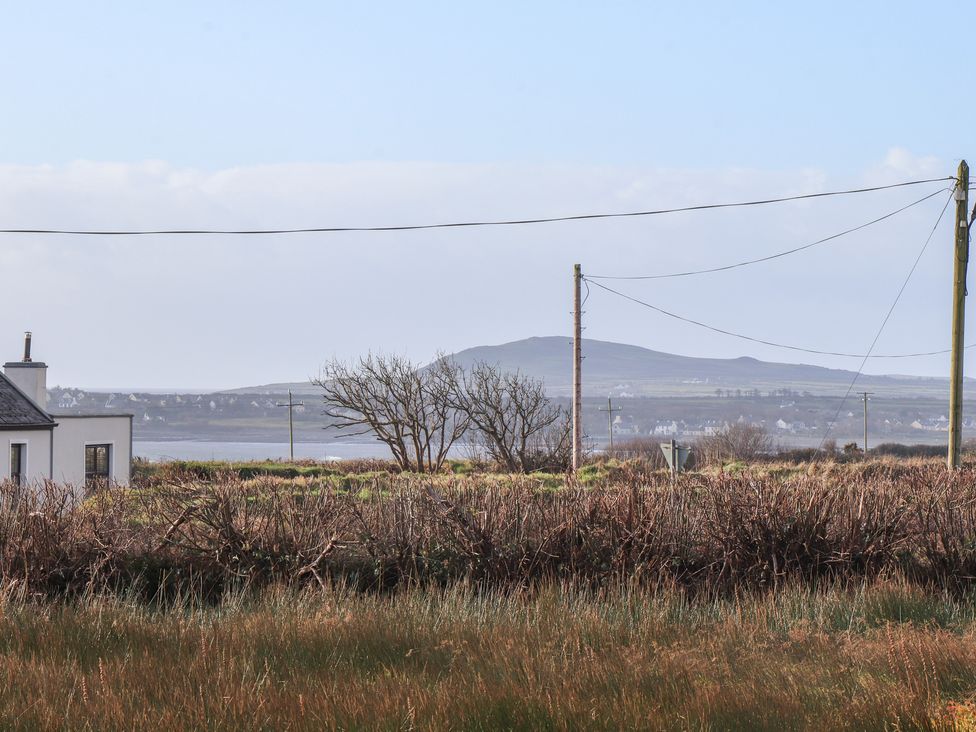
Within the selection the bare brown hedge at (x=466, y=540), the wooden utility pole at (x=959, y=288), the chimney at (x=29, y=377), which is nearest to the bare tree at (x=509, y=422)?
the chimney at (x=29, y=377)

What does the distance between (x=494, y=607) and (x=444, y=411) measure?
27584mm

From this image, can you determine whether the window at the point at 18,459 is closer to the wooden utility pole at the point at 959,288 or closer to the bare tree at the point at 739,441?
the wooden utility pole at the point at 959,288

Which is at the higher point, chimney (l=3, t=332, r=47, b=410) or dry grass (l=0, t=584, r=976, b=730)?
chimney (l=3, t=332, r=47, b=410)

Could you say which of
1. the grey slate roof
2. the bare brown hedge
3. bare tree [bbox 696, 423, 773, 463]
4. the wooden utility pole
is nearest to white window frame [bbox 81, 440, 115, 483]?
the grey slate roof

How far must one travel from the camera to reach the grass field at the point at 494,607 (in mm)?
6188

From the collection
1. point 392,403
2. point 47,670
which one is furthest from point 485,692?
point 392,403

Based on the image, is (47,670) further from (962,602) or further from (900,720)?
(962,602)

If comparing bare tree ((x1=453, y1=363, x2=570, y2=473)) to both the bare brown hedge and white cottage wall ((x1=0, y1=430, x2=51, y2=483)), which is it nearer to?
white cottage wall ((x1=0, y1=430, x2=51, y2=483))

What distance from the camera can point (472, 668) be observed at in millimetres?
7016

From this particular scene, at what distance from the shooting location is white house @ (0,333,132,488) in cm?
2911

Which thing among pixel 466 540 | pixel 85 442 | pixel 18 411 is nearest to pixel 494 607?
pixel 466 540

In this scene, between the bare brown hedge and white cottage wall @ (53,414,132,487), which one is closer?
the bare brown hedge

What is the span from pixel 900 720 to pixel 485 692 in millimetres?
2338

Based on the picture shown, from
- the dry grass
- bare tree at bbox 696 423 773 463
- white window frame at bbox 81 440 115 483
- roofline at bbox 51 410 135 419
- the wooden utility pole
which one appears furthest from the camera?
bare tree at bbox 696 423 773 463
